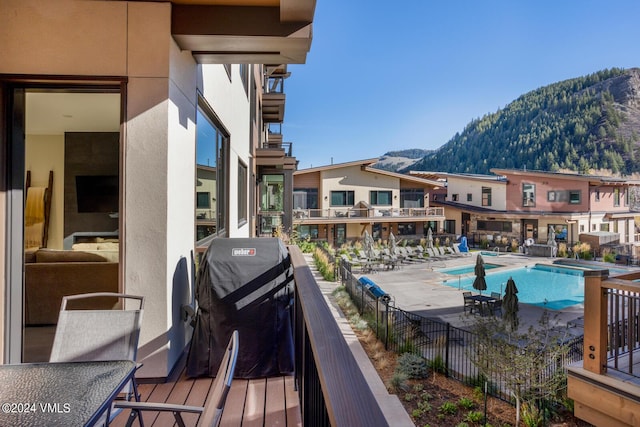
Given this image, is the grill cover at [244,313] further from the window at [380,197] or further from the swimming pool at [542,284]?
the window at [380,197]

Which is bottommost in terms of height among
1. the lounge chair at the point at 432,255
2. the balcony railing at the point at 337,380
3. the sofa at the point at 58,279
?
the lounge chair at the point at 432,255

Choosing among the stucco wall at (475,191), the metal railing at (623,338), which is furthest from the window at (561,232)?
the metal railing at (623,338)

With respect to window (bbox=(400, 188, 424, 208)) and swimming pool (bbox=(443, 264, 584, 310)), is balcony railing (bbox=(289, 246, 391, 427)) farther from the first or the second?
window (bbox=(400, 188, 424, 208))

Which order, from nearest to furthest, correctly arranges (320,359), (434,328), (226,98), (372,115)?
(320,359) < (226,98) < (434,328) < (372,115)

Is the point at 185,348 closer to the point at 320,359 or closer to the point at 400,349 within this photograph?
the point at 320,359

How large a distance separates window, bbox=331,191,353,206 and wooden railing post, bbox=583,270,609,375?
70.4 feet

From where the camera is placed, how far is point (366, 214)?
987 inches

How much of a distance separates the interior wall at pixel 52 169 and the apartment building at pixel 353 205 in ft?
56.4

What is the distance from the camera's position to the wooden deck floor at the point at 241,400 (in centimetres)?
245

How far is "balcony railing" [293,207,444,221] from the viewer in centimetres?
2363

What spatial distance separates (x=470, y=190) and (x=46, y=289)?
29.8 m

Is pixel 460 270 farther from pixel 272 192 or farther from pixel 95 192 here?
pixel 95 192

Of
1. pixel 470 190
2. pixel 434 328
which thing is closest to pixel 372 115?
pixel 470 190

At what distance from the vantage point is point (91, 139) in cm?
638
